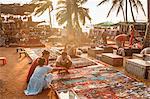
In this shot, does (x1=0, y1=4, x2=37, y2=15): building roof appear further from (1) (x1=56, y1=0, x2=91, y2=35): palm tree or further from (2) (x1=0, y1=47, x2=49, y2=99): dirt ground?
(2) (x1=0, y1=47, x2=49, y2=99): dirt ground

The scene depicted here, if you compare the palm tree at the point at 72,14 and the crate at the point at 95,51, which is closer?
the crate at the point at 95,51

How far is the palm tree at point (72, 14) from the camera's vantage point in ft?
69.3

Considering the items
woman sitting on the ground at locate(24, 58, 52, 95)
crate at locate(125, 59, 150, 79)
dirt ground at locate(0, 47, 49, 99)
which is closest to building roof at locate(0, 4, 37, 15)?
dirt ground at locate(0, 47, 49, 99)

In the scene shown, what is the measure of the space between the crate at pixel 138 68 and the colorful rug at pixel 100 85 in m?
0.47

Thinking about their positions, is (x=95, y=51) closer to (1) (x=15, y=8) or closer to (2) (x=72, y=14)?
(1) (x=15, y=8)

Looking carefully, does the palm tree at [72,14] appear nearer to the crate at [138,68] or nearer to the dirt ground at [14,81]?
the dirt ground at [14,81]

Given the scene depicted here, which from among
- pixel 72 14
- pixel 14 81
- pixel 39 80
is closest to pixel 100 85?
pixel 39 80

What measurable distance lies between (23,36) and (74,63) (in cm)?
1071

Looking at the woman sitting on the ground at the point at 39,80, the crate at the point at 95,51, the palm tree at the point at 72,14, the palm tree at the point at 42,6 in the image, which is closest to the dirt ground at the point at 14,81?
the woman sitting on the ground at the point at 39,80

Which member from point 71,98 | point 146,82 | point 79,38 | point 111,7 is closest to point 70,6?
point 79,38

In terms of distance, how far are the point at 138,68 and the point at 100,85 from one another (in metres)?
1.68

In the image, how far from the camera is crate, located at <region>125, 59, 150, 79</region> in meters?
7.52

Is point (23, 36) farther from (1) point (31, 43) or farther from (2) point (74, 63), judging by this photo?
(2) point (74, 63)

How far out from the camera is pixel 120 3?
25266 millimetres
